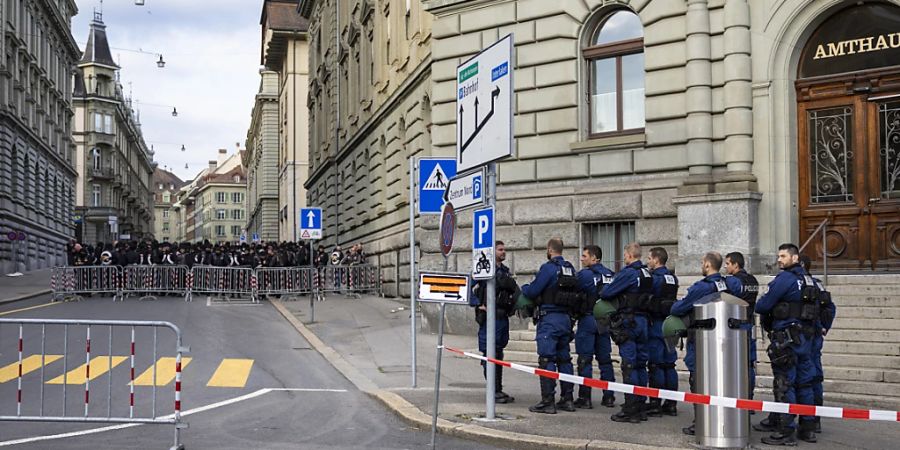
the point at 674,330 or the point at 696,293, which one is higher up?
the point at 696,293

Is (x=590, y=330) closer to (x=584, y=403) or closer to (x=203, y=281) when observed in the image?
(x=584, y=403)

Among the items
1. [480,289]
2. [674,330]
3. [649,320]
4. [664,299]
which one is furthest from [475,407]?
[674,330]

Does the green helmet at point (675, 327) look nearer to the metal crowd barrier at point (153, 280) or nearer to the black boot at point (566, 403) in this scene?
the black boot at point (566, 403)

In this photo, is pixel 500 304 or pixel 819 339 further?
pixel 500 304

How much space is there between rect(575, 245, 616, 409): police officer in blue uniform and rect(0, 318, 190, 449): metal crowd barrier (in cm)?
432

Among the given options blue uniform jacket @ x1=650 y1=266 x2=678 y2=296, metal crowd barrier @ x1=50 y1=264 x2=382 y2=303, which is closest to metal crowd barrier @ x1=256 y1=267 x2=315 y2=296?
metal crowd barrier @ x1=50 y1=264 x2=382 y2=303

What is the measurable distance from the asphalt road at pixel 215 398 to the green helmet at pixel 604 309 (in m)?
2.15

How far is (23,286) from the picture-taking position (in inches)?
1571

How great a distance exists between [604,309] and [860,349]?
4.33m

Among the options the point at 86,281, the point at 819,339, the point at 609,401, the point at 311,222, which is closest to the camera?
the point at 819,339

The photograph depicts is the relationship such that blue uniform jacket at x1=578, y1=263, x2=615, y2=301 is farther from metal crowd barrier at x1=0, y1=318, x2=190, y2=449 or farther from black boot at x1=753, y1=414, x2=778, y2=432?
metal crowd barrier at x1=0, y1=318, x2=190, y2=449

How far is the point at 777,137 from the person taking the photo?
1708 cm

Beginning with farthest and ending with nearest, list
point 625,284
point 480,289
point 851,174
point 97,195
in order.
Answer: point 97,195
point 851,174
point 480,289
point 625,284

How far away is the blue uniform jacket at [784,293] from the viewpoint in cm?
937
